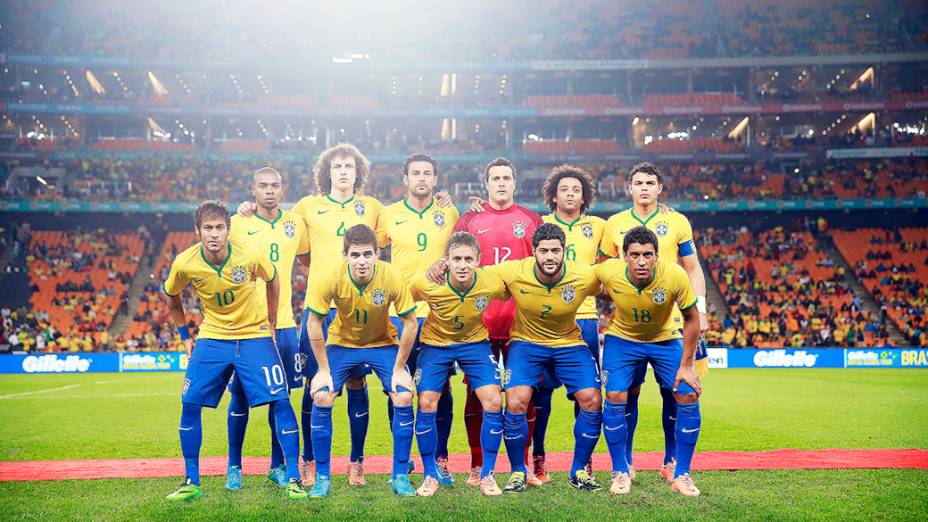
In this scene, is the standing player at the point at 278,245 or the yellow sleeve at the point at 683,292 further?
the standing player at the point at 278,245

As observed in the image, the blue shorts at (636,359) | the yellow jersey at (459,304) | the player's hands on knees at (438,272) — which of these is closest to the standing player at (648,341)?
the blue shorts at (636,359)

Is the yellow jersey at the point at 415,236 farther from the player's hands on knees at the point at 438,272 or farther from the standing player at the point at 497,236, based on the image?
the player's hands on knees at the point at 438,272

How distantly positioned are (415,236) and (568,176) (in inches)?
63.5

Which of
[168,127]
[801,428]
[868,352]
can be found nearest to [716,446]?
[801,428]

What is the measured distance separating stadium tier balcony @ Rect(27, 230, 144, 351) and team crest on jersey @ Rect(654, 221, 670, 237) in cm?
2581

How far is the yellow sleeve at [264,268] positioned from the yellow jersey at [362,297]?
40 cm

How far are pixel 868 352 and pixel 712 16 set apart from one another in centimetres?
2889

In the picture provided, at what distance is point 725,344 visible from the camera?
29.1m

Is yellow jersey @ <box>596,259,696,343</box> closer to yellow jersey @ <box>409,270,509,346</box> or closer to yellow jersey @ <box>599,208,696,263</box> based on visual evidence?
yellow jersey @ <box>599,208,696,263</box>

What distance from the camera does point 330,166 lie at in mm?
8039

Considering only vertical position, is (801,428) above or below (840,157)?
below

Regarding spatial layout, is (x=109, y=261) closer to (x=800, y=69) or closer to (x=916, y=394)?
(x=916, y=394)

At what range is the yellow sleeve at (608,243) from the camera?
25.7 feet

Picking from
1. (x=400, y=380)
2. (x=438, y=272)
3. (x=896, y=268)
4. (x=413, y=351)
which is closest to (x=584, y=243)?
(x=438, y=272)
